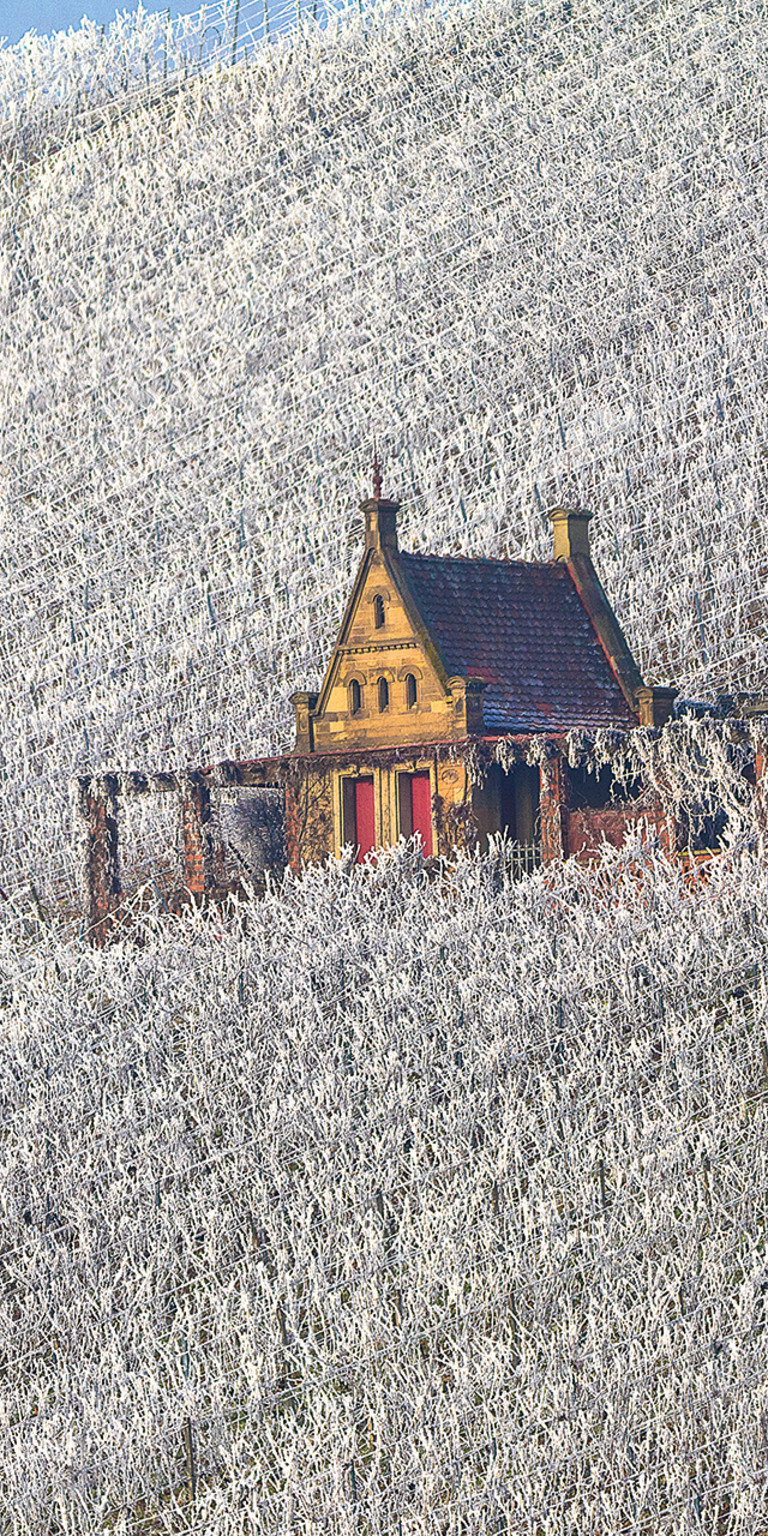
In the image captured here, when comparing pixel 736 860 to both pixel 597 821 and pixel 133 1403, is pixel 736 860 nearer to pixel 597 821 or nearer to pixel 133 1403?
pixel 597 821

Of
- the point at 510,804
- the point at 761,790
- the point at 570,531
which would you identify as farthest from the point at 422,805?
the point at 570,531

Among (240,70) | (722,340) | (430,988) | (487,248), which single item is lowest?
(430,988)

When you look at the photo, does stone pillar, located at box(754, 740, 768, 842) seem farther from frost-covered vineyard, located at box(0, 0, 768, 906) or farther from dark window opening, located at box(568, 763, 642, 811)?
frost-covered vineyard, located at box(0, 0, 768, 906)

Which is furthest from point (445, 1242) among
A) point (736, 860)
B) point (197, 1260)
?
point (736, 860)

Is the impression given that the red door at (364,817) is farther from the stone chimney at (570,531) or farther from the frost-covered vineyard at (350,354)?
the frost-covered vineyard at (350,354)

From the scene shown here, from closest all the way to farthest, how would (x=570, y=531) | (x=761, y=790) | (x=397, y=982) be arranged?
(x=397, y=982), (x=761, y=790), (x=570, y=531)

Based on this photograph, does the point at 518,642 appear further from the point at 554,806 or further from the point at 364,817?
the point at 554,806

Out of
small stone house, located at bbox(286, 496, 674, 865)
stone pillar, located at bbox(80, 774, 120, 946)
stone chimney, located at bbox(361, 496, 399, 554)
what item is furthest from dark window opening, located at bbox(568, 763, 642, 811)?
stone pillar, located at bbox(80, 774, 120, 946)
